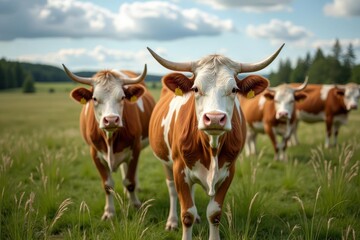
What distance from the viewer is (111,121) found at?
4387 mm

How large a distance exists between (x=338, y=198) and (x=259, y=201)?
126 centimetres

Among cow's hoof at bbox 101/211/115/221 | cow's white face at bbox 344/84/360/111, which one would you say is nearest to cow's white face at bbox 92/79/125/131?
cow's hoof at bbox 101/211/115/221

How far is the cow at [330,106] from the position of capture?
456 inches

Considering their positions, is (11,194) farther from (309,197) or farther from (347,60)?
(347,60)

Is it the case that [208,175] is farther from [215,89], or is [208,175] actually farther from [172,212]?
[172,212]

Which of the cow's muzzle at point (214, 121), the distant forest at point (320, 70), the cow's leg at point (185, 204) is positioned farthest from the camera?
the distant forest at point (320, 70)

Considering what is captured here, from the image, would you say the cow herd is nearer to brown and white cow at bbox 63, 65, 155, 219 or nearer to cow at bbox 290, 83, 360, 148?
brown and white cow at bbox 63, 65, 155, 219

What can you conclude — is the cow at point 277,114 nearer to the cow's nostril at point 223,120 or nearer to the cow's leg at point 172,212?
the cow's leg at point 172,212

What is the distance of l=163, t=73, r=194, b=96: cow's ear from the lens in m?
3.52

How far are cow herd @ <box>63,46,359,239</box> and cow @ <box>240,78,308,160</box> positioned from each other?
3.94m

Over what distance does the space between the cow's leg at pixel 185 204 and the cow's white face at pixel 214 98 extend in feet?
3.11

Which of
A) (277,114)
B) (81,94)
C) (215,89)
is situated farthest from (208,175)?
(277,114)

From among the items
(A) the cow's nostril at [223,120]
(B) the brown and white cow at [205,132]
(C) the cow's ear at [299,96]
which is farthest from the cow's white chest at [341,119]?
(A) the cow's nostril at [223,120]

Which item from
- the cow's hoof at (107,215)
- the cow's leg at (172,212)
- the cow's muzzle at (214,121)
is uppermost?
the cow's muzzle at (214,121)
